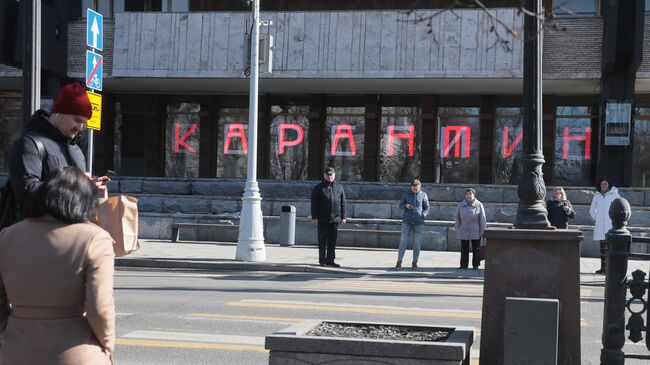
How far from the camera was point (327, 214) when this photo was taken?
16.6m

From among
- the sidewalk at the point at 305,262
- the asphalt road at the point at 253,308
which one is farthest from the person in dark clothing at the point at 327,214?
the asphalt road at the point at 253,308

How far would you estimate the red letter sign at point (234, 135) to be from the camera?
30781 mm

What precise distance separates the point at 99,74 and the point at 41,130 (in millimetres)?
10217

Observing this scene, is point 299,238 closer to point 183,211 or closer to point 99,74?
point 183,211

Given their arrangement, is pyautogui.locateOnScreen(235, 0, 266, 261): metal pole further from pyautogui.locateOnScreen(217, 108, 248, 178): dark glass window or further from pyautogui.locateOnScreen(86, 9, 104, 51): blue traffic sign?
pyautogui.locateOnScreen(217, 108, 248, 178): dark glass window

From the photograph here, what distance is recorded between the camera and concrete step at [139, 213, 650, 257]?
21.5m

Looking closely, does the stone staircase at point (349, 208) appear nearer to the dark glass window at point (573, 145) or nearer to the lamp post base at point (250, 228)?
the dark glass window at point (573, 145)

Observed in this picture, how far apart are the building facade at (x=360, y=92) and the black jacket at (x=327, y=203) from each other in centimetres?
895

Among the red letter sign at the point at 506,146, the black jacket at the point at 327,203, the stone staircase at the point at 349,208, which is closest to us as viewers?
the black jacket at the point at 327,203

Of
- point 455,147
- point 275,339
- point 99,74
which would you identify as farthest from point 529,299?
point 455,147

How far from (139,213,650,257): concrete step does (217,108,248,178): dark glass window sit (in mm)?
7314

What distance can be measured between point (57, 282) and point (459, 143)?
26.3 m

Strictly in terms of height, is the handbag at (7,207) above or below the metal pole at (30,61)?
below

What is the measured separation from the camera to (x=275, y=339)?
5.30 metres
